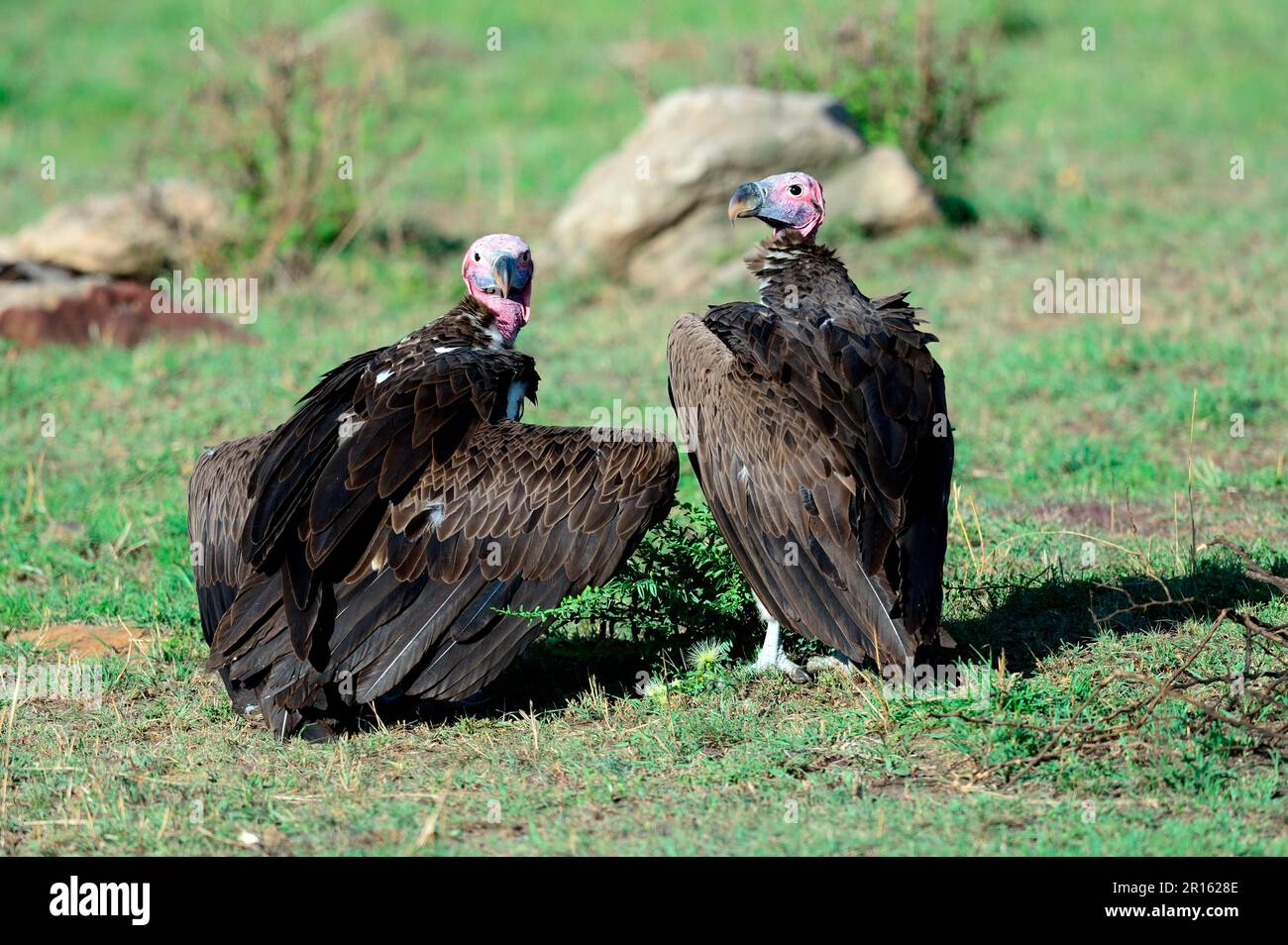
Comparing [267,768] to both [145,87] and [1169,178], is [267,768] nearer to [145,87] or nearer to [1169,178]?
[1169,178]

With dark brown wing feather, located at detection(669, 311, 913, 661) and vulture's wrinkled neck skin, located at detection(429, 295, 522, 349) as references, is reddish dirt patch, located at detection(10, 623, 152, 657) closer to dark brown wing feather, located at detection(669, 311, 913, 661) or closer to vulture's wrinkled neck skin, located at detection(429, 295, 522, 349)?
vulture's wrinkled neck skin, located at detection(429, 295, 522, 349)

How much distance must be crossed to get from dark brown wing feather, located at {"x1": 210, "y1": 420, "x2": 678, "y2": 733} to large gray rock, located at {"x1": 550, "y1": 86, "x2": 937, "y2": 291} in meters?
7.60

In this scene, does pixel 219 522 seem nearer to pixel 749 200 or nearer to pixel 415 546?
pixel 415 546

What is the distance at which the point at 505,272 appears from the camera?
22.2 feet

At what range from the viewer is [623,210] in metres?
13.6

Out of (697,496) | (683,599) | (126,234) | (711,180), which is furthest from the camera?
(711,180)

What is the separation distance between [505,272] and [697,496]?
230cm

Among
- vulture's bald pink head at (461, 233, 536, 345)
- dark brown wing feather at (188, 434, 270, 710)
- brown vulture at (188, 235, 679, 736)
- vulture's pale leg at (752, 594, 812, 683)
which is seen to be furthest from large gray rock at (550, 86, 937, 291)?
brown vulture at (188, 235, 679, 736)

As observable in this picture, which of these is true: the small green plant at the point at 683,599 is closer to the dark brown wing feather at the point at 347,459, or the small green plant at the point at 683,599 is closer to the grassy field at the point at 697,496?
the grassy field at the point at 697,496

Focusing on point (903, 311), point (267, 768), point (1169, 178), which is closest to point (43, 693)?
point (267, 768)

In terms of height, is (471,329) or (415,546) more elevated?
(471,329)

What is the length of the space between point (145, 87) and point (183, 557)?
1376cm

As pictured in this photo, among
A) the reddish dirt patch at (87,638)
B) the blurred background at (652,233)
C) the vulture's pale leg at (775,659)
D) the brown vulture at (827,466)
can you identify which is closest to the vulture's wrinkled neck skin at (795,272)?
the brown vulture at (827,466)

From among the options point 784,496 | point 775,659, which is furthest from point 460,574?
point 775,659
